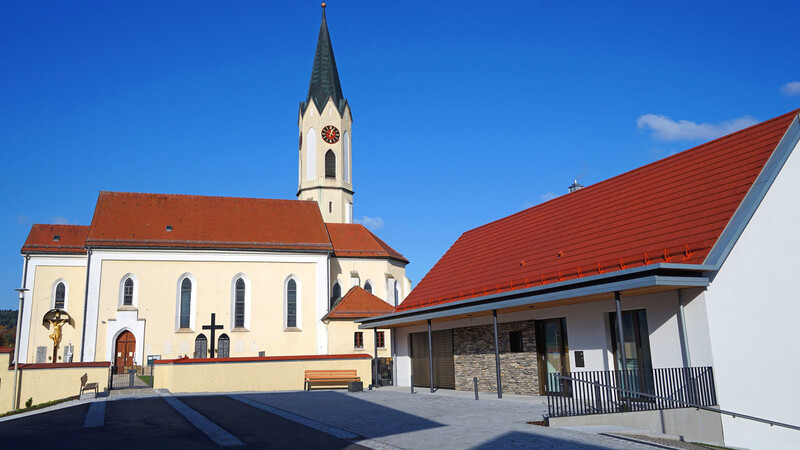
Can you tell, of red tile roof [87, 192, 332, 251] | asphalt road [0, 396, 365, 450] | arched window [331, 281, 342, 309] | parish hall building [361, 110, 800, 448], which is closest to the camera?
asphalt road [0, 396, 365, 450]

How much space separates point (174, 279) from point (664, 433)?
107ft

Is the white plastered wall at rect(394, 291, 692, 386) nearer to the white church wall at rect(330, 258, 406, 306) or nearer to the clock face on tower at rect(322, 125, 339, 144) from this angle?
the white church wall at rect(330, 258, 406, 306)

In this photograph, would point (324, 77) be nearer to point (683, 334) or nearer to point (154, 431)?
point (683, 334)

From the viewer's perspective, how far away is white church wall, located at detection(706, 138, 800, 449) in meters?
13.8

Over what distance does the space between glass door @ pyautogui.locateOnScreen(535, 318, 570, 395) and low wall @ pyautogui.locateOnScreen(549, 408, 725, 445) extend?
16.7 feet

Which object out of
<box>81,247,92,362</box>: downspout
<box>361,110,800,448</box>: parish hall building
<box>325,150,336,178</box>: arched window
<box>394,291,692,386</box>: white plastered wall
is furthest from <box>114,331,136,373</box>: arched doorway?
<box>394,291,692,386</box>: white plastered wall

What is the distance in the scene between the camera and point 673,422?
1338cm

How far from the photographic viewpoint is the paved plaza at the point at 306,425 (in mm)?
10711

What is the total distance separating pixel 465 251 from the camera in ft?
86.5

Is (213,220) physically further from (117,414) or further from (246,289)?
(117,414)

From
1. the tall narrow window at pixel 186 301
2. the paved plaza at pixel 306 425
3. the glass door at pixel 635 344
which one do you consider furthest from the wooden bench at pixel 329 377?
the tall narrow window at pixel 186 301

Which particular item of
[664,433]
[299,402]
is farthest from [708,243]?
[299,402]

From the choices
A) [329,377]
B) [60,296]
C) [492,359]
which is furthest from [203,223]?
[492,359]

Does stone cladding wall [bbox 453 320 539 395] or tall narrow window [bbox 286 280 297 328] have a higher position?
tall narrow window [bbox 286 280 297 328]
